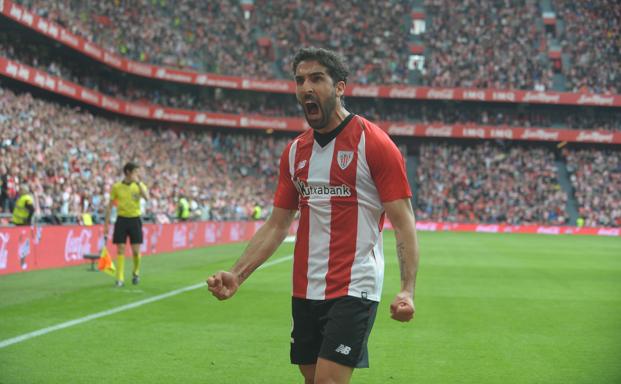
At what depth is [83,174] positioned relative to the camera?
34062mm

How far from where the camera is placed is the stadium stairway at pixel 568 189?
5988 centimetres

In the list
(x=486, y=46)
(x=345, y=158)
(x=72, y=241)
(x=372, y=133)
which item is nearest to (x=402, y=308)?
(x=345, y=158)

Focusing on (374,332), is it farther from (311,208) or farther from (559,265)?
(559,265)

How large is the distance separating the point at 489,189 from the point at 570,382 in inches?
2158

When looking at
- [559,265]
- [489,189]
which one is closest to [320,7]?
[489,189]

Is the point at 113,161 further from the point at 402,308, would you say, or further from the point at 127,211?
the point at 402,308

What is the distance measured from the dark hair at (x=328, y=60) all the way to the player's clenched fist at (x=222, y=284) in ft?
3.92

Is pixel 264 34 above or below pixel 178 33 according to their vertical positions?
above

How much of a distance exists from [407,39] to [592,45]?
1468 cm

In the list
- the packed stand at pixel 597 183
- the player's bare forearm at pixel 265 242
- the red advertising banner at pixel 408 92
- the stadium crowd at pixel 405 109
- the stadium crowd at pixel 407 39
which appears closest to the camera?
the player's bare forearm at pixel 265 242

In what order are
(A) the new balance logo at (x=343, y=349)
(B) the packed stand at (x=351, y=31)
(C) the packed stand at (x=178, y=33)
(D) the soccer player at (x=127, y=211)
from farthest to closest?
1. (B) the packed stand at (x=351, y=31)
2. (C) the packed stand at (x=178, y=33)
3. (D) the soccer player at (x=127, y=211)
4. (A) the new balance logo at (x=343, y=349)

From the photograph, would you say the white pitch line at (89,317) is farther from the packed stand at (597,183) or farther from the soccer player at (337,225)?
the packed stand at (597,183)

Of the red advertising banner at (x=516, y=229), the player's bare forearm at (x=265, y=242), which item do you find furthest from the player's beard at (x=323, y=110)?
the red advertising banner at (x=516, y=229)

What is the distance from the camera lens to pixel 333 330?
14.3 feet
